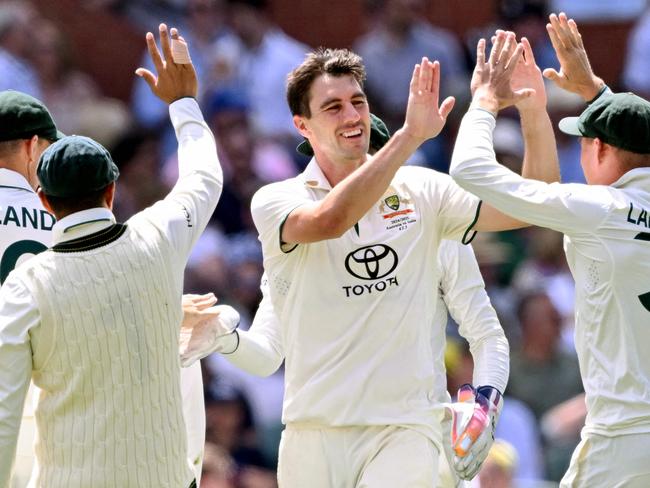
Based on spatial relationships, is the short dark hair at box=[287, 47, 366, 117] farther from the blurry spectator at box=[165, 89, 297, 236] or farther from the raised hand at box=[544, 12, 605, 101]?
the blurry spectator at box=[165, 89, 297, 236]

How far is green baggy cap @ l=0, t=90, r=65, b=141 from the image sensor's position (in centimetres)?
564

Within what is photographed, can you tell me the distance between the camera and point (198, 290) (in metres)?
11.1

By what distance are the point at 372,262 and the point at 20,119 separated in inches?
59.3

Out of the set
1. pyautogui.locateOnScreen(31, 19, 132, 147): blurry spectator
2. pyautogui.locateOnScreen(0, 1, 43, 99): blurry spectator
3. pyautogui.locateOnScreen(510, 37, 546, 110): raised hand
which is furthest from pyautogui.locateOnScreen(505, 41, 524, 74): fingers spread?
pyautogui.locateOnScreen(0, 1, 43, 99): blurry spectator

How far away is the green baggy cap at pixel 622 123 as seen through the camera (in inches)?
213

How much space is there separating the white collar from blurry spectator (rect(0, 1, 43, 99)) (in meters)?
6.98

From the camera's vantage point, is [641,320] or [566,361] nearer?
[641,320]

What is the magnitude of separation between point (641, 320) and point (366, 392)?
1.06 metres

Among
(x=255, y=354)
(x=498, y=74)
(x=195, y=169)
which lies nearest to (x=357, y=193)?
(x=195, y=169)

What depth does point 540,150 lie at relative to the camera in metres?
5.60

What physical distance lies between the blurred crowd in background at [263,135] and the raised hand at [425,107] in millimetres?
5038

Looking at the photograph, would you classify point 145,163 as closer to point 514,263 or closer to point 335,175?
point 514,263

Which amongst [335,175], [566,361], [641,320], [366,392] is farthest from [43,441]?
[566,361]

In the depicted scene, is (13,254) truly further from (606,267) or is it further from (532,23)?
(532,23)
